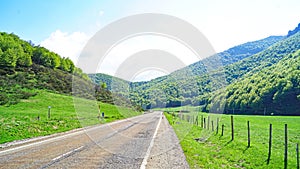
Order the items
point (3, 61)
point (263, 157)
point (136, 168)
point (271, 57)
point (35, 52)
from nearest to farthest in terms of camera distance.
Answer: point (136, 168) → point (263, 157) → point (3, 61) → point (35, 52) → point (271, 57)

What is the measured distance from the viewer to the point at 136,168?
385 inches

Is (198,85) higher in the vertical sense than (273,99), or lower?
higher

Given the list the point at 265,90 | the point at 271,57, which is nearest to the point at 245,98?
the point at 265,90

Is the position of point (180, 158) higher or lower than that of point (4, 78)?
lower

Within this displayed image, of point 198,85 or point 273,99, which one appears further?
point 273,99

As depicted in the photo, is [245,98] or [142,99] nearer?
[245,98]

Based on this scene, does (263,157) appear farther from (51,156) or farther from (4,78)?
(4,78)

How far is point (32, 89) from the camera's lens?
2554 inches

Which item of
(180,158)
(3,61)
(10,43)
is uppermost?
(10,43)

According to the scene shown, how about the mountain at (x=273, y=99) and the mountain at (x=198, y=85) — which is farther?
the mountain at (x=273, y=99)

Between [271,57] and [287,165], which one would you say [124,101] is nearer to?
[287,165]

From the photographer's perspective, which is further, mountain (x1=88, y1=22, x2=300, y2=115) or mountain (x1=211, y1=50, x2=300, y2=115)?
mountain (x1=211, y1=50, x2=300, y2=115)

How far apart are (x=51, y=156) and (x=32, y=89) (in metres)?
57.4

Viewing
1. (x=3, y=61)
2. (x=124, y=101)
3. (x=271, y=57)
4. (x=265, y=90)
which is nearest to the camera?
(x=3, y=61)
